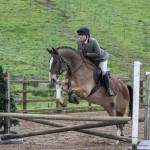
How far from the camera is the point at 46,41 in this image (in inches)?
1368

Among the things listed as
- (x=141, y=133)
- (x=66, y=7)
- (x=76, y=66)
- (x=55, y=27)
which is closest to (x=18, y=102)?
(x=141, y=133)

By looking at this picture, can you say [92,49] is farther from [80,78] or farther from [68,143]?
[68,143]

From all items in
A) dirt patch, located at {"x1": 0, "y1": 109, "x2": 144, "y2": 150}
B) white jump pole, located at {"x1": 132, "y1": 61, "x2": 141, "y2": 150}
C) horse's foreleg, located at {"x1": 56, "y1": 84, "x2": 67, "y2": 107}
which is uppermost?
white jump pole, located at {"x1": 132, "y1": 61, "x2": 141, "y2": 150}

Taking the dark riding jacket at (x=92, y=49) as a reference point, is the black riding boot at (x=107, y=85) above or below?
below

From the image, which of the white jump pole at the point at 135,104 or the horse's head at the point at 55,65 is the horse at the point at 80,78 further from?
the white jump pole at the point at 135,104

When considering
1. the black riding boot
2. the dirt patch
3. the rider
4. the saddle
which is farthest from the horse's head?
the dirt patch

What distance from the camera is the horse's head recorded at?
8.99 m

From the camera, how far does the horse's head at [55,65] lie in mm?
8992

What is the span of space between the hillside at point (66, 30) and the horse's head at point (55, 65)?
16.3 meters

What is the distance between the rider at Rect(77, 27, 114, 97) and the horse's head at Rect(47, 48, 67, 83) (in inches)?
31.7

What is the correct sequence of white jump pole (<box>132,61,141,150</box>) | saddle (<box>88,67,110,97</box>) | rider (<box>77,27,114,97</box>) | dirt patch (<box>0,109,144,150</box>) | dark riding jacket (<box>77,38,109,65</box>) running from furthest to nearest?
saddle (<box>88,67,110,97</box>), dark riding jacket (<box>77,38,109,65</box>), rider (<box>77,27,114,97</box>), dirt patch (<box>0,109,144,150</box>), white jump pole (<box>132,61,141,150</box>)

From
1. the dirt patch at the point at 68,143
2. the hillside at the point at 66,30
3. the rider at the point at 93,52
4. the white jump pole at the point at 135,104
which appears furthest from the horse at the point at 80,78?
the hillside at the point at 66,30

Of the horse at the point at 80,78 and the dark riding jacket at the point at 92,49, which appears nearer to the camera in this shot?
the horse at the point at 80,78

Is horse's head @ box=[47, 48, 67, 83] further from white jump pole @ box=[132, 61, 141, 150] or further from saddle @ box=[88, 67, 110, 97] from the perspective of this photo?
white jump pole @ box=[132, 61, 141, 150]
